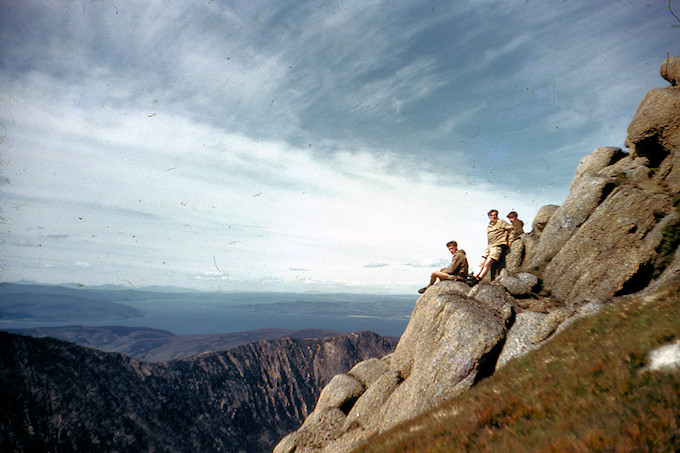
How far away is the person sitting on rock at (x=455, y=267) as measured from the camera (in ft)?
81.5

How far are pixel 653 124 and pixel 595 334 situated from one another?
2016cm

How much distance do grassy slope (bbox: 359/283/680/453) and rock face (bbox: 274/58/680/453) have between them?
3.83 m

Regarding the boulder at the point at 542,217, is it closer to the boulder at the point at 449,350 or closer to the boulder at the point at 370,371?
the boulder at the point at 449,350

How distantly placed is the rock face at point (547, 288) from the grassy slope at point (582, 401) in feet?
12.6

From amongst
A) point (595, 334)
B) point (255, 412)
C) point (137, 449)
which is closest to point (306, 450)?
point (595, 334)

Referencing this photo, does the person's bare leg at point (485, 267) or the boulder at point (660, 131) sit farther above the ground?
the boulder at point (660, 131)

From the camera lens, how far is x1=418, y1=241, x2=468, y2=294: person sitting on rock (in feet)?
81.5

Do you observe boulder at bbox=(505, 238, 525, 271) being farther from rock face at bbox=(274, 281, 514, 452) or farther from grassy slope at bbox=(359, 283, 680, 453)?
grassy slope at bbox=(359, 283, 680, 453)

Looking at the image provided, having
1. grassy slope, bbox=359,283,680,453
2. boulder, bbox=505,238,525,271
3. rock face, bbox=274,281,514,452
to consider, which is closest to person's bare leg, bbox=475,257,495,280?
rock face, bbox=274,281,514,452

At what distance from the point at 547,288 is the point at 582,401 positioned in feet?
54.0

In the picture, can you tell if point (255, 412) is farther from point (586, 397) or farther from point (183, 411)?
point (586, 397)

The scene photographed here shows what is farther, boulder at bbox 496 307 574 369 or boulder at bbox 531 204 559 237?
boulder at bbox 531 204 559 237

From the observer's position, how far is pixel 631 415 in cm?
681

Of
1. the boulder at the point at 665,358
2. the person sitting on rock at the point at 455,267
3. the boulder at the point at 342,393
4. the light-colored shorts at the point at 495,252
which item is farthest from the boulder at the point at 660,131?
the boulder at the point at 342,393
